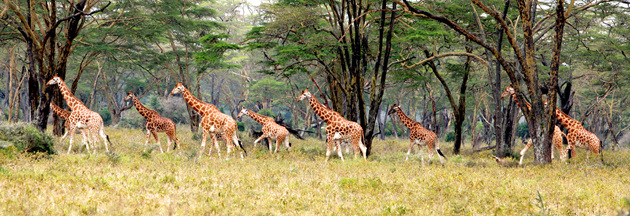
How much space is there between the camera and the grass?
621 centimetres

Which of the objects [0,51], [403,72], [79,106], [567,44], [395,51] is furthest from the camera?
[0,51]

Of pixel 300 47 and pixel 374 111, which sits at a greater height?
pixel 300 47

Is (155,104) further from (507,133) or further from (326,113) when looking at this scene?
(507,133)

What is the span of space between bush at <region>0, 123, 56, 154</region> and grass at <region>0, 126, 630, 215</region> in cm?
76

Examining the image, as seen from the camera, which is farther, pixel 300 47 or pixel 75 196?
pixel 300 47

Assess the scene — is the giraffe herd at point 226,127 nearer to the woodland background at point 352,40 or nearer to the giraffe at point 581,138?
the giraffe at point 581,138

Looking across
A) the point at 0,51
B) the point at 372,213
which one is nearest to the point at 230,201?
the point at 372,213

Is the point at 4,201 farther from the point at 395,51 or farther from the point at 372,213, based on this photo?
the point at 395,51

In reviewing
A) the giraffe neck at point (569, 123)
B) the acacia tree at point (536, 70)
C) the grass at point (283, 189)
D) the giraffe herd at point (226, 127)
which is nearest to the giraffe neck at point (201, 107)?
the giraffe herd at point (226, 127)

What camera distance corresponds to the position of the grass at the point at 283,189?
6.21 meters

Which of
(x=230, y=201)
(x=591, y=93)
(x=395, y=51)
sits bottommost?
(x=591, y=93)

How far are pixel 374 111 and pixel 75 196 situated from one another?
383 inches

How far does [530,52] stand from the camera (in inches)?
441

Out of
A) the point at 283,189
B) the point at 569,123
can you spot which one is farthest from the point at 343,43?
Result: the point at 283,189
